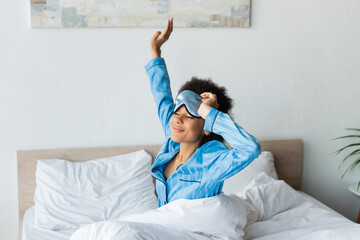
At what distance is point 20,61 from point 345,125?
1.98 m

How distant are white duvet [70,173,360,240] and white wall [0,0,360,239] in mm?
831

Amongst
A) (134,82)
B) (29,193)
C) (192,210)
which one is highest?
(134,82)

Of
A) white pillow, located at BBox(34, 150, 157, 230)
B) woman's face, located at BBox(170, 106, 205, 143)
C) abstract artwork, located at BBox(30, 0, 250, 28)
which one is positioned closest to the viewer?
woman's face, located at BBox(170, 106, 205, 143)

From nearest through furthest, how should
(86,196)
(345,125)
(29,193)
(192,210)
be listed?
(192,210)
(86,196)
(29,193)
(345,125)

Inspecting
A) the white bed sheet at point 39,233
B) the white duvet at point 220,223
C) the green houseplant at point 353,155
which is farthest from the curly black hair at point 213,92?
the green houseplant at point 353,155

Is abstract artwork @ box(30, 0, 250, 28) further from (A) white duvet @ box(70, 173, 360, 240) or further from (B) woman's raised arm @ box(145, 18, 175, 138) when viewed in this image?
(A) white duvet @ box(70, 173, 360, 240)

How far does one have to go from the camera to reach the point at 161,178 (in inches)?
66.7

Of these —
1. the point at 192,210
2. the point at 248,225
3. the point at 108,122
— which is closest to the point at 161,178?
the point at 192,210

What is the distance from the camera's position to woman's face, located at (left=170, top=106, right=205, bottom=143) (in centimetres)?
160

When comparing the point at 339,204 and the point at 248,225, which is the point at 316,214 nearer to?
the point at 248,225

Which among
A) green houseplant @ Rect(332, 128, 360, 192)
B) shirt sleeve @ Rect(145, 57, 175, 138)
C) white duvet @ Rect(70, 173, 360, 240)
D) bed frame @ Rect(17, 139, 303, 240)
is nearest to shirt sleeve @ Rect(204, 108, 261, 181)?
white duvet @ Rect(70, 173, 360, 240)

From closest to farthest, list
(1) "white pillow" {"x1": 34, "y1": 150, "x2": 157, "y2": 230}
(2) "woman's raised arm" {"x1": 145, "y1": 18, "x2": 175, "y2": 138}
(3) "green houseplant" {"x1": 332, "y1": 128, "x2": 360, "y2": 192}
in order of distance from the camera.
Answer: (2) "woman's raised arm" {"x1": 145, "y1": 18, "x2": 175, "y2": 138}
(1) "white pillow" {"x1": 34, "y1": 150, "x2": 157, "y2": 230}
(3) "green houseplant" {"x1": 332, "y1": 128, "x2": 360, "y2": 192}

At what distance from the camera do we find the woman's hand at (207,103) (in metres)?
1.46

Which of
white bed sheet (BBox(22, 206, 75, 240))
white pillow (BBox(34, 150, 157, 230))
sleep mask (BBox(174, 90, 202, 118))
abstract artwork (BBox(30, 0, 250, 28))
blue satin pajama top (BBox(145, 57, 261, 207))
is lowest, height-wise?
white bed sheet (BBox(22, 206, 75, 240))
